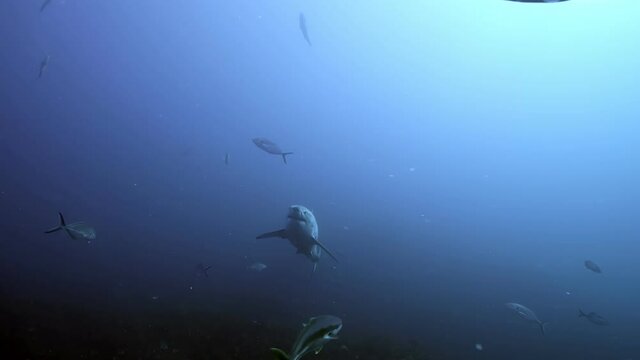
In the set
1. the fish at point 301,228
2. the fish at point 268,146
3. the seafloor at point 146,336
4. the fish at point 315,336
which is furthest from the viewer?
the fish at point 268,146

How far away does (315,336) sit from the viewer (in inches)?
84.9

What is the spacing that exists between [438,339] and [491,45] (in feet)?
417

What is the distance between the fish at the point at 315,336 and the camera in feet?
6.81

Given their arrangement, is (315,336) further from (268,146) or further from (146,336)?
(146,336)

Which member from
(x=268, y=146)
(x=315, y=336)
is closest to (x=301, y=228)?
(x=268, y=146)

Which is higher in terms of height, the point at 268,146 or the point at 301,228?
the point at 268,146

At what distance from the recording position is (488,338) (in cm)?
1463

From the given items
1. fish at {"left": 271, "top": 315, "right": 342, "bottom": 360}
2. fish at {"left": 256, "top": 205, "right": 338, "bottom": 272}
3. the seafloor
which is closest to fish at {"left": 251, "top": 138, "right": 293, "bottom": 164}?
fish at {"left": 256, "top": 205, "right": 338, "bottom": 272}

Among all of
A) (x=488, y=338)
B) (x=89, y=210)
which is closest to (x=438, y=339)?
(x=488, y=338)

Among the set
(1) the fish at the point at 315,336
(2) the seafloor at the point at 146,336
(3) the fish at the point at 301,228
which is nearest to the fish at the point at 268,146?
(3) the fish at the point at 301,228

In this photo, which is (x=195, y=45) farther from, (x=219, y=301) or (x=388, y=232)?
(x=219, y=301)

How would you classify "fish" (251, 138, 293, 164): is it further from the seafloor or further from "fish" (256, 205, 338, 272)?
the seafloor

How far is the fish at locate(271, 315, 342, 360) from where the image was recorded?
207 cm

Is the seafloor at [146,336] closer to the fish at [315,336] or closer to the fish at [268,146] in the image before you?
the fish at [268,146]
